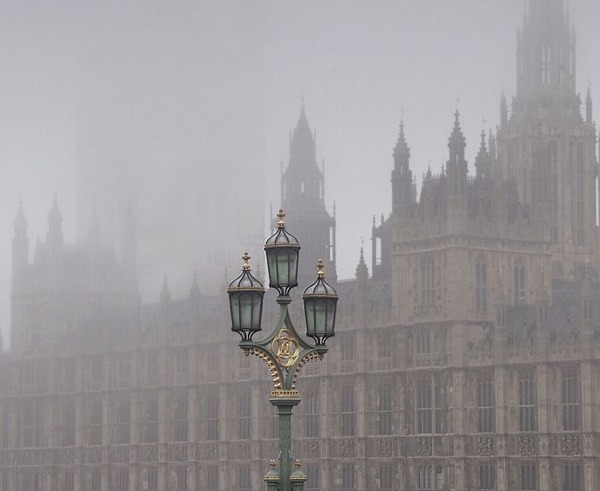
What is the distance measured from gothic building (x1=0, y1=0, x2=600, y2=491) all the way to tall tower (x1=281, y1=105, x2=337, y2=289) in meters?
0.16

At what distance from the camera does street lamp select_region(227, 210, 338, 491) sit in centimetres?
3041

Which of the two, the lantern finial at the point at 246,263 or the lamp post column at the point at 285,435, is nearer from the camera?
the lamp post column at the point at 285,435

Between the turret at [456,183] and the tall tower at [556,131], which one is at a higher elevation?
the tall tower at [556,131]

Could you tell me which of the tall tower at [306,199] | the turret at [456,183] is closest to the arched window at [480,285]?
the turret at [456,183]

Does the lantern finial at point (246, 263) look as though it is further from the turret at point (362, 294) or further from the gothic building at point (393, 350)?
the turret at point (362, 294)

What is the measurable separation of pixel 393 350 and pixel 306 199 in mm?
34120

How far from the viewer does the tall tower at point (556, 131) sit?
145 metres

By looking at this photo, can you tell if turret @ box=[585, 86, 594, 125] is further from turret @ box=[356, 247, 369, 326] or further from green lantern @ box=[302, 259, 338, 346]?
green lantern @ box=[302, 259, 338, 346]

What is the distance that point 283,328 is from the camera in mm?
31250

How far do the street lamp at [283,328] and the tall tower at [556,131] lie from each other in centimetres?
11202

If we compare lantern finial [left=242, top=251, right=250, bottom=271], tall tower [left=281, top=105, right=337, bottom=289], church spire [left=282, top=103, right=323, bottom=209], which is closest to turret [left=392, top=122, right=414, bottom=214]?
tall tower [left=281, top=105, right=337, bottom=289]

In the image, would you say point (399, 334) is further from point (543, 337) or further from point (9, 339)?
point (9, 339)

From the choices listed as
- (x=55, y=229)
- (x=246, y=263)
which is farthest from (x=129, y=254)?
(x=246, y=263)

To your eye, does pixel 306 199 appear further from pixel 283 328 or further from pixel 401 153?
pixel 283 328
